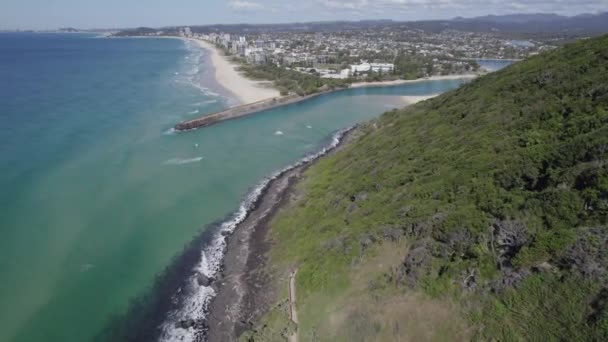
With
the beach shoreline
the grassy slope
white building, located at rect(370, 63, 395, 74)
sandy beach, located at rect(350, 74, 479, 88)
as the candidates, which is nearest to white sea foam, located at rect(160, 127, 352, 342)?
the grassy slope

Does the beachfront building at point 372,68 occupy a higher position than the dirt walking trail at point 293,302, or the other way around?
the beachfront building at point 372,68

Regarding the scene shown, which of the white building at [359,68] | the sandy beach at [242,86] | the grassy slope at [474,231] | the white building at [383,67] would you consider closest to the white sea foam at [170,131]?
the sandy beach at [242,86]

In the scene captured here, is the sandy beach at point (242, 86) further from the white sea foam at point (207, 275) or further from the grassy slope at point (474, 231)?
the grassy slope at point (474, 231)

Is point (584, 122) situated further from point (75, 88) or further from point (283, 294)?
point (75, 88)

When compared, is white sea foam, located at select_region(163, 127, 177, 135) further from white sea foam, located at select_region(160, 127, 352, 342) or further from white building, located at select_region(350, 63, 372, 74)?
white building, located at select_region(350, 63, 372, 74)

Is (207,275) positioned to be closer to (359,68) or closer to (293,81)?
(293,81)
